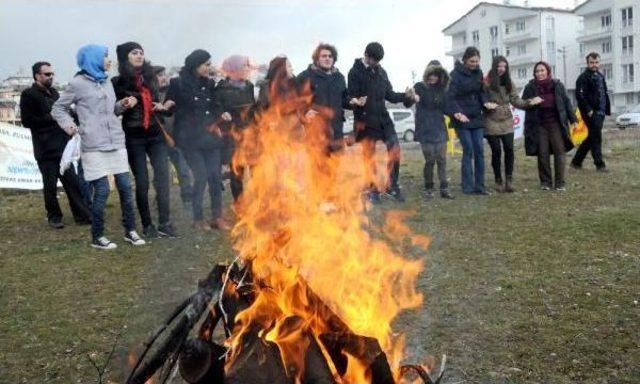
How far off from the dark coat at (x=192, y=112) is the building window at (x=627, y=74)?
7757 centimetres

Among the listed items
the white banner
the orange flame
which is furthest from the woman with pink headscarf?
the white banner

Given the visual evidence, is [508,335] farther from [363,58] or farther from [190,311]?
[363,58]

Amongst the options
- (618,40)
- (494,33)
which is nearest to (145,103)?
(618,40)

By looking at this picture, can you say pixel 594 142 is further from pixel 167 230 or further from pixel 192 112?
pixel 167 230

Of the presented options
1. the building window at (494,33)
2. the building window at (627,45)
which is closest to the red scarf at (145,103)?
the building window at (627,45)

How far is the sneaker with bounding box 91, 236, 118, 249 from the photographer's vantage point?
7230 millimetres

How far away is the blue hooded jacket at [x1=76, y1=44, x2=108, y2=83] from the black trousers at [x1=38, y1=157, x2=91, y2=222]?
2267 millimetres

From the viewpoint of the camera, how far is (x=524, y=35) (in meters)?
84.4

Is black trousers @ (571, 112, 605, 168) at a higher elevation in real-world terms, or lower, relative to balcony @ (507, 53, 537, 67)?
lower

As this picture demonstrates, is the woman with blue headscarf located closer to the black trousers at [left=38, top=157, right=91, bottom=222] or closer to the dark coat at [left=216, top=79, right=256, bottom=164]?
the dark coat at [left=216, top=79, right=256, bottom=164]

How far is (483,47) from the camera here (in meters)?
88.1

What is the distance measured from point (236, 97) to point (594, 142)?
295 inches

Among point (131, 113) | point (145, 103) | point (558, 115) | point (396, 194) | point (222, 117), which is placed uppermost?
point (145, 103)

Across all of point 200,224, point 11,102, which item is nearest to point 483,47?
point 11,102
